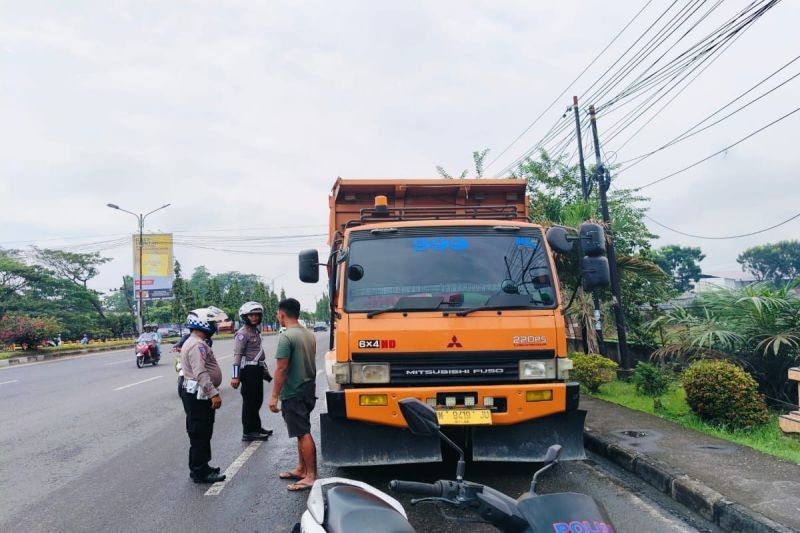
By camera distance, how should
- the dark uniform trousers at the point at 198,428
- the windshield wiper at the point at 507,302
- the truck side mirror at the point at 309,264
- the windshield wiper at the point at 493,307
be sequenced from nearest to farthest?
1. the windshield wiper at the point at 493,307
2. the windshield wiper at the point at 507,302
3. the dark uniform trousers at the point at 198,428
4. the truck side mirror at the point at 309,264

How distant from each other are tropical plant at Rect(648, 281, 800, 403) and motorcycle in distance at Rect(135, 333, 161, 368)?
16.9 metres

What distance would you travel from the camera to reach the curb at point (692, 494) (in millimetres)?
4027

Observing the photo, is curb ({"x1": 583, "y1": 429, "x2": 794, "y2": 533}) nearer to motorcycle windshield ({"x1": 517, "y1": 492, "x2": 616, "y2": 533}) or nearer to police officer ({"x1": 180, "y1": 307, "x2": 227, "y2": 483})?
motorcycle windshield ({"x1": 517, "y1": 492, "x2": 616, "y2": 533})

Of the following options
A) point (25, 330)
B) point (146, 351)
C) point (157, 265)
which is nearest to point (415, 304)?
point (146, 351)

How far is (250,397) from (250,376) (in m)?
0.27

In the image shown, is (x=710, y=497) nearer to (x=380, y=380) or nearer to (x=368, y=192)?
(x=380, y=380)

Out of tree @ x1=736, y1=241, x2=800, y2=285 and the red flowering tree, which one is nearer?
the red flowering tree

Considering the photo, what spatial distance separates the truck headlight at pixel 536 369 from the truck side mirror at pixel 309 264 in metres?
2.32

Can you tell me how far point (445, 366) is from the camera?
5.09 metres

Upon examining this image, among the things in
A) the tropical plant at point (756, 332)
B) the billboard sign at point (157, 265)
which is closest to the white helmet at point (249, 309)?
the tropical plant at point (756, 332)

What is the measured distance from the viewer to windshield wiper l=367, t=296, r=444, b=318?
5.28 meters

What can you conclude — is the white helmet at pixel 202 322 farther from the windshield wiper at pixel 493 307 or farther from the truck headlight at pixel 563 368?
the truck headlight at pixel 563 368

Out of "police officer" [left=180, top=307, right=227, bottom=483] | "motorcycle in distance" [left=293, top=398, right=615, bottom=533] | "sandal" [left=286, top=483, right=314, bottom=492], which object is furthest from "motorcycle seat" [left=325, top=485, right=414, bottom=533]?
Result: "police officer" [left=180, top=307, right=227, bottom=483]

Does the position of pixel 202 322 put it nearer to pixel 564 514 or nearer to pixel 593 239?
pixel 593 239
